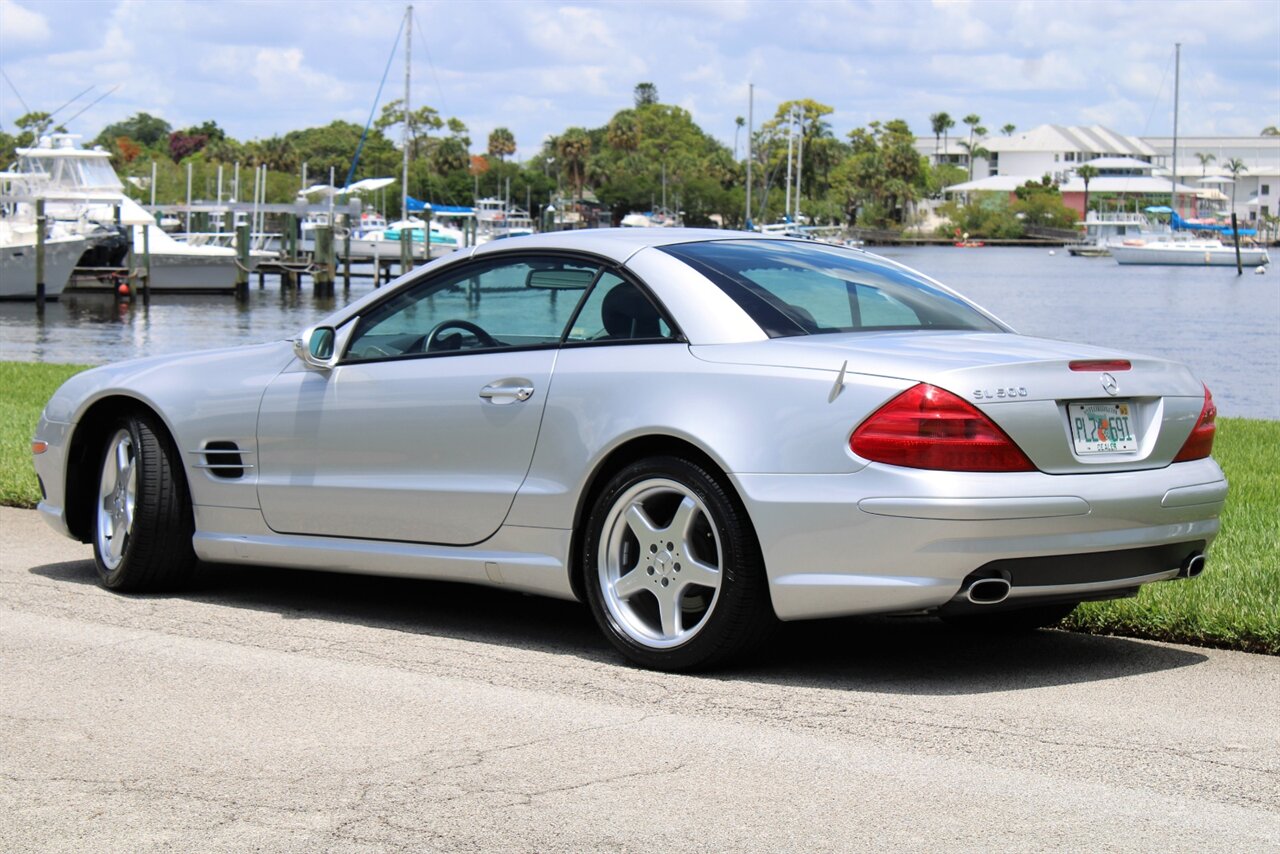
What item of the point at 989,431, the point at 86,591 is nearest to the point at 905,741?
the point at 989,431

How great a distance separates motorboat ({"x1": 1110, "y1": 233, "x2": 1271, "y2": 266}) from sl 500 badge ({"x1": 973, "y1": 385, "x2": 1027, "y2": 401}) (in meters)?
95.4

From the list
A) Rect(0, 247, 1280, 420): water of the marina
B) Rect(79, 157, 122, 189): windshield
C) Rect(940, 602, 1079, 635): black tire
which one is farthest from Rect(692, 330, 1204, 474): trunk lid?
Rect(79, 157, 122, 189): windshield

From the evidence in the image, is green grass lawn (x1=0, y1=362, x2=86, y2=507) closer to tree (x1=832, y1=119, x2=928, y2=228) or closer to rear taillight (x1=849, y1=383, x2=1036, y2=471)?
rear taillight (x1=849, y1=383, x2=1036, y2=471)

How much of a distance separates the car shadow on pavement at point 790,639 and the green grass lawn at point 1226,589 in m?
0.13

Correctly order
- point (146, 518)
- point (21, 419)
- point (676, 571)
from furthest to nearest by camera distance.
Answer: point (21, 419) < point (146, 518) < point (676, 571)

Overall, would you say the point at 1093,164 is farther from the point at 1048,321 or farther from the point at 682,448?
the point at 682,448

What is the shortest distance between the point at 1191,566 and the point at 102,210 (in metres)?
57.8

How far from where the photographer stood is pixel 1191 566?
5.42 m

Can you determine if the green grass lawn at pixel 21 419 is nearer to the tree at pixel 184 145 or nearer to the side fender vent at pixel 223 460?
the side fender vent at pixel 223 460

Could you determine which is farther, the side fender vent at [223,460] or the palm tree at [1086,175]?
the palm tree at [1086,175]

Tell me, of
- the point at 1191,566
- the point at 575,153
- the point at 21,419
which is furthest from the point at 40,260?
the point at 575,153

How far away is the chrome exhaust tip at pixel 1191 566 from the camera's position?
212 inches

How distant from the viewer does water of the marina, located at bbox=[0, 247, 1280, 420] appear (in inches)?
1259

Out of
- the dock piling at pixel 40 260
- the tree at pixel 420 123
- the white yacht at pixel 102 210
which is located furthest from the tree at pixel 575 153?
the dock piling at pixel 40 260
